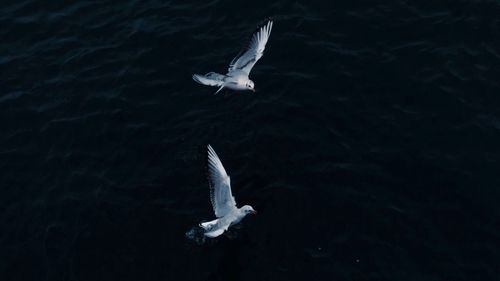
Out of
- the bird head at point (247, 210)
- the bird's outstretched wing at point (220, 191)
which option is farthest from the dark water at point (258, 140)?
the bird's outstretched wing at point (220, 191)

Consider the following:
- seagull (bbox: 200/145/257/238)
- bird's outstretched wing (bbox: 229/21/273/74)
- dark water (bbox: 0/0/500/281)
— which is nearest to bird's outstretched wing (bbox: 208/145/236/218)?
seagull (bbox: 200/145/257/238)

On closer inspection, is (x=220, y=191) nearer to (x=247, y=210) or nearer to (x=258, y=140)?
(x=247, y=210)

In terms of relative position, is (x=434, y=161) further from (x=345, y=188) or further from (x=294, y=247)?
(x=294, y=247)

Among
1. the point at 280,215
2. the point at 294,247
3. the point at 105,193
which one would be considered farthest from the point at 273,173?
the point at 105,193

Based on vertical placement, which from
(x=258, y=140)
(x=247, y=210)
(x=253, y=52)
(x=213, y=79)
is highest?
(x=253, y=52)

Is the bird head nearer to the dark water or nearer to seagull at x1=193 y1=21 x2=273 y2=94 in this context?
the dark water

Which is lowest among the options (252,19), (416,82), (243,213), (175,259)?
(175,259)

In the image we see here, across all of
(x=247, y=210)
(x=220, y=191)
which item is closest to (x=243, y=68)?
(x=220, y=191)
